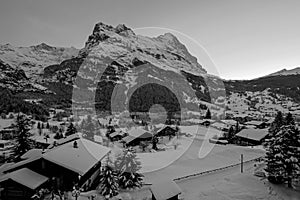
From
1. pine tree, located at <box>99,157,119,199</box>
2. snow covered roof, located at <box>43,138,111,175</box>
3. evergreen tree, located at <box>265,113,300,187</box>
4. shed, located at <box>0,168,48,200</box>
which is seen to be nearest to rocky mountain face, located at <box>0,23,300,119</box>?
snow covered roof, located at <box>43,138,111,175</box>

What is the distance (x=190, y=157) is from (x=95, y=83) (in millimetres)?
137312

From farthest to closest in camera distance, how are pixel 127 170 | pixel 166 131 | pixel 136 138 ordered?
pixel 166 131 < pixel 136 138 < pixel 127 170

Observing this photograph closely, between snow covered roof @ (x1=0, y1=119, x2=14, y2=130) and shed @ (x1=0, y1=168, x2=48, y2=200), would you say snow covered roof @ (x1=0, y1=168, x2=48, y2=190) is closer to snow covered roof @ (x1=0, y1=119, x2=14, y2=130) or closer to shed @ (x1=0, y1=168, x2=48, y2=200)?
shed @ (x1=0, y1=168, x2=48, y2=200)

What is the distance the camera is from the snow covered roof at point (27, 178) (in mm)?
19773

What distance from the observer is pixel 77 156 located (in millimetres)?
23750

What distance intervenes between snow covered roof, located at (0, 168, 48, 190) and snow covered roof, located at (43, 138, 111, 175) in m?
1.68

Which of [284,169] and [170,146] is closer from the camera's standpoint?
[284,169]

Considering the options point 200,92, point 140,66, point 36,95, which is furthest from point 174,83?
point 36,95

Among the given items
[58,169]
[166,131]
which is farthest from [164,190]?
[166,131]

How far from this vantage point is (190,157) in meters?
37.5

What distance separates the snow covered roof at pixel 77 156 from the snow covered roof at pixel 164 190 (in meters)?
6.22

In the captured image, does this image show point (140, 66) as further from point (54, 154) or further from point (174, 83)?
point (54, 154)

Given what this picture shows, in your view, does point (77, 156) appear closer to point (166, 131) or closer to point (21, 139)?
point (21, 139)

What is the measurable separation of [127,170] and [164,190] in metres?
5.24
